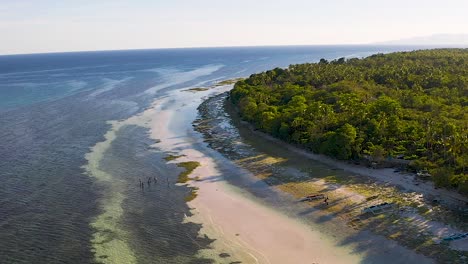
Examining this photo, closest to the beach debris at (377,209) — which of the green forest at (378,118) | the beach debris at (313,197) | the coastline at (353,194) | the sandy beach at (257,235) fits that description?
the coastline at (353,194)

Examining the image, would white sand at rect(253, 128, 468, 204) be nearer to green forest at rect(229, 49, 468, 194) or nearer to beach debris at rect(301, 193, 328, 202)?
green forest at rect(229, 49, 468, 194)

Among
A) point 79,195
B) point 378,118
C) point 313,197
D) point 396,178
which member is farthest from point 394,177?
point 79,195

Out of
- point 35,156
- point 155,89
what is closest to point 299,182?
point 35,156

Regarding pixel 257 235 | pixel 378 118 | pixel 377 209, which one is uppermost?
pixel 378 118

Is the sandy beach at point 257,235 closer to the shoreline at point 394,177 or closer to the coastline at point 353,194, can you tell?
the coastline at point 353,194

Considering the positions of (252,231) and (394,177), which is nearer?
(252,231)

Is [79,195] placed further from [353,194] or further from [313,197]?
[353,194]

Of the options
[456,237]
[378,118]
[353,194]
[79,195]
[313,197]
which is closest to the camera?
[456,237]

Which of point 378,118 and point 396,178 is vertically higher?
point 378,118

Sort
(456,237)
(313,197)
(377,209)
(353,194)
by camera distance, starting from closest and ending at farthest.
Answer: (456,237) → (377,209) → (313,197) → (353,194)

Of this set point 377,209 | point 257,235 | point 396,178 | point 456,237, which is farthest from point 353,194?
point 257,235

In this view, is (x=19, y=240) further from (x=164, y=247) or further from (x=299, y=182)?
(x=299, y=182)
